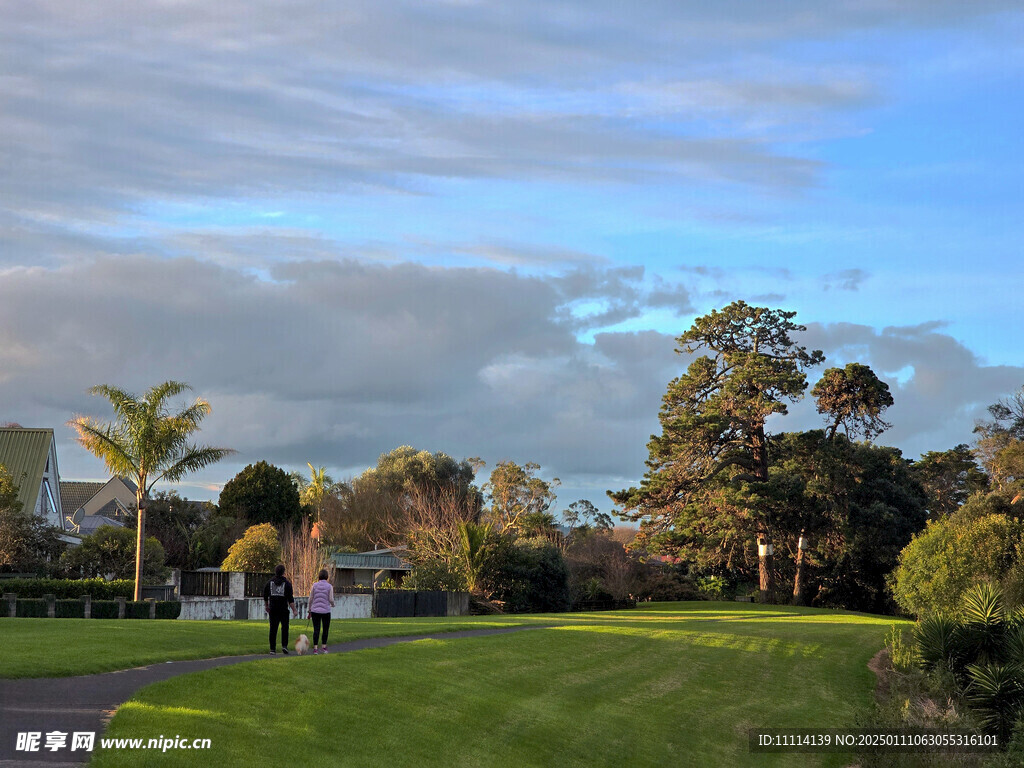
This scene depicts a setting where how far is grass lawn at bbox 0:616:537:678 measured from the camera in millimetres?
15305

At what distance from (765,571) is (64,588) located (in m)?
37.6

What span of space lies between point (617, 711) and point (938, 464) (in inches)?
2250

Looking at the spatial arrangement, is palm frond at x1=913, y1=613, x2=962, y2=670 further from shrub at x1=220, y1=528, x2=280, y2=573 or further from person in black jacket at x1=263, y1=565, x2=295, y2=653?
shrub at x1=220, y1=528, x2=280, y2=573

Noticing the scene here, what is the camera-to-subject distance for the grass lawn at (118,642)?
50.2 ft

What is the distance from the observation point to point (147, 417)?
36375mm

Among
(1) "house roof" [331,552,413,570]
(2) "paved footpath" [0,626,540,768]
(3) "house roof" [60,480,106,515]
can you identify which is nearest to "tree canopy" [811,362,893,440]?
(1) "house roof" [331,552,413,570]

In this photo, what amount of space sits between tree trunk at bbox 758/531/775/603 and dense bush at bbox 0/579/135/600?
111 ft

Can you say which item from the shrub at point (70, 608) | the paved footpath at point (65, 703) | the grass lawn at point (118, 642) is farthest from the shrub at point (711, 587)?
the paved footpath at point (65, 703)

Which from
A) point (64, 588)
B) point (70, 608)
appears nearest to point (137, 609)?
point (70, 608)

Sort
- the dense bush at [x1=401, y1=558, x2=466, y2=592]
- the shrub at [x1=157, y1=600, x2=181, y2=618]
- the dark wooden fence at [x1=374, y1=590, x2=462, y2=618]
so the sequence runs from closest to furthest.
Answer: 1. the shrub at [x1=157, y1=600, x2=181, y2=618]
2. the dark wooden fence at [x1=374, y1=590, x2=462, y2=618]
3. the dense bush at [x1=401, y1=558, x2=466, y2=592]

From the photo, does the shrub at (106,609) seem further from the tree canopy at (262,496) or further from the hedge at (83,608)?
the tree canopy at (262,496)

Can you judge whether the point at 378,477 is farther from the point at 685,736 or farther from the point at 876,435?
the point at 685,736

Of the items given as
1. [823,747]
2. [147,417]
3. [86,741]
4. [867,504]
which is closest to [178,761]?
[86,741]

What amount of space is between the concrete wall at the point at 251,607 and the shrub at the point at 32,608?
4.25 m
